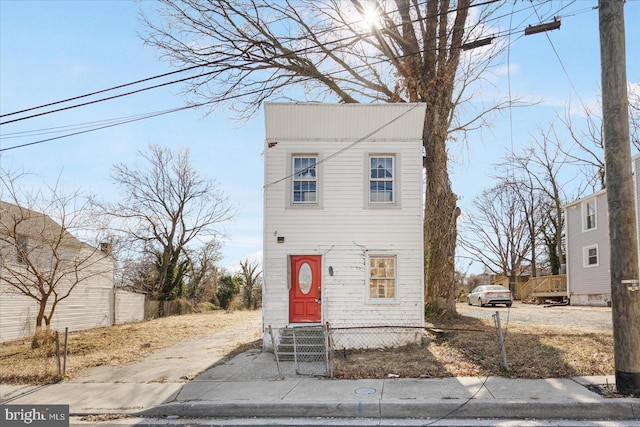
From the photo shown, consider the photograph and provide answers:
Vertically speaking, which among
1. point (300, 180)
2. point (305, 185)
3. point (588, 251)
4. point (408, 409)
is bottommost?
point (408, 409)

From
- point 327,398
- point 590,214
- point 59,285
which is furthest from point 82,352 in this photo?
point 590,214

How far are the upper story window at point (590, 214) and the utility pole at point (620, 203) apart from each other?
73.0 ft

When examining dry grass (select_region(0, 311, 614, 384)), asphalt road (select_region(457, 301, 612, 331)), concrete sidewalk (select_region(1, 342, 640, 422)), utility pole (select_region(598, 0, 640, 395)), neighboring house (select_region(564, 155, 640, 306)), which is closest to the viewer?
concrete sidewalk (select_region(1, 342, 640, 422))

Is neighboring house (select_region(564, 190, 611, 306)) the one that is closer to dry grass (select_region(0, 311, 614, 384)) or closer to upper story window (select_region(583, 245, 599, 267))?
upper story window (select_region(583, 245, 599, 267))

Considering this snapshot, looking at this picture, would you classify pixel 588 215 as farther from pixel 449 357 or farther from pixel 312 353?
pixel 312 353

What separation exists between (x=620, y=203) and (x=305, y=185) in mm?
7358

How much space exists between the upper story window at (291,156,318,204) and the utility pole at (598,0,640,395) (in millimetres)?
6915

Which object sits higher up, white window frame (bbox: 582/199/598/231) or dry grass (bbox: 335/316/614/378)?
white window frame (bbox: 582/199/598/231)

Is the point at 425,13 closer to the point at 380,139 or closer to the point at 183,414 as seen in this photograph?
the point at 380,139

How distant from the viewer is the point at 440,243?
16.2m

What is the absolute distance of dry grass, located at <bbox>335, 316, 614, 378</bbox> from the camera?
9.43 meters

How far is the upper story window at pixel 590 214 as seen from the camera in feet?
91.0

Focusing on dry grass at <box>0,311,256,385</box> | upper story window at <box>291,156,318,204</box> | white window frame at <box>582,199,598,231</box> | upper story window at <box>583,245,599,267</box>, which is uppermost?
white window frame at <box>582,199,598,231</box>

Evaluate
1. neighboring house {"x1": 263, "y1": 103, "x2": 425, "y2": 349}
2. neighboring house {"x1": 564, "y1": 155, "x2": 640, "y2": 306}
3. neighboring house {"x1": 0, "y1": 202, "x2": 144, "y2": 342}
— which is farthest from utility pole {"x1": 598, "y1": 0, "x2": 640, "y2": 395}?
neighboring house {"x1": 564, "y1": 155, "x2": 640, "y2": 306}
